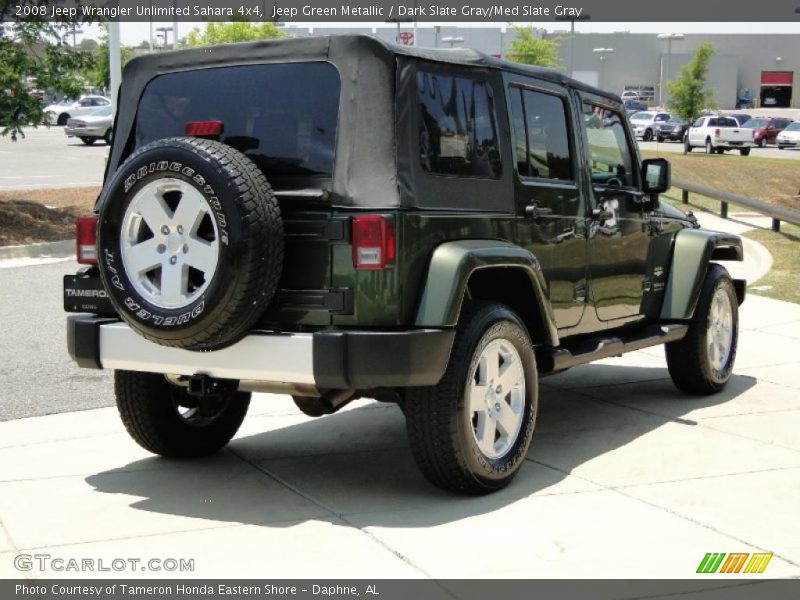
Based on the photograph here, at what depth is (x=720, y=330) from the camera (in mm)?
8156

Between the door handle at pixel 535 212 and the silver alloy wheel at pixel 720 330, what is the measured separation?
7.11 ft

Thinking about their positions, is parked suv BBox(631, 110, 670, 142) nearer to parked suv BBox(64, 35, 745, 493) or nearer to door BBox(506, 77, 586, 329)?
door BBox(506, 77, 586, 329)

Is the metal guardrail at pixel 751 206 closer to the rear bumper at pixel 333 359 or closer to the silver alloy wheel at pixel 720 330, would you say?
the silver alloy wheel at pixel 720 330

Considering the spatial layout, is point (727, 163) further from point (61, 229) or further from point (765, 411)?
point (765, 411)

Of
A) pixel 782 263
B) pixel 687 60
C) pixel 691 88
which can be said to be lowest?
pixel 782 263

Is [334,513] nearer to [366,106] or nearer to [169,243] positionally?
[169,243]

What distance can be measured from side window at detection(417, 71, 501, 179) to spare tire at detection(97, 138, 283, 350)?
841mm

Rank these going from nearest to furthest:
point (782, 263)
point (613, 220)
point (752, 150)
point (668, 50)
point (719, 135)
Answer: point (613, 220) → point (782, 263) → point (719, 135) → point (752, 150) → point (668, 50)

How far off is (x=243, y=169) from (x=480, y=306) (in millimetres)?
1268

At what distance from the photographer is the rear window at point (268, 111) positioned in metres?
5.37

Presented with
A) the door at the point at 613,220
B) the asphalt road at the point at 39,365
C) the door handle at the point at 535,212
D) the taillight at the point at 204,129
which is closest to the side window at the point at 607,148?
the door at the point at 613,220

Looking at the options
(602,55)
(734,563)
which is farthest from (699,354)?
(602,55)

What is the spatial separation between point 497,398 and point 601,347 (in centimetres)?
132

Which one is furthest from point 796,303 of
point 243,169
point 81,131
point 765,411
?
point 81,131
